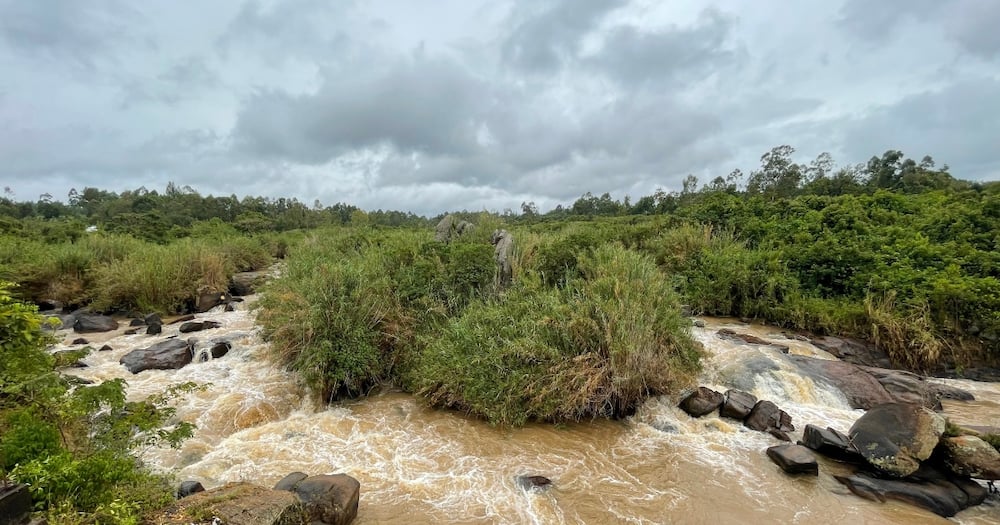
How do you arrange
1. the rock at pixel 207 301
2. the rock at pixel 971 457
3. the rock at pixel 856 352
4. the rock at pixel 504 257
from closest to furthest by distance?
the rock at pixel 971 457 → the rock at pixel 856 352 → the rock at pixel 504 257 → the rock at pixel 207 301

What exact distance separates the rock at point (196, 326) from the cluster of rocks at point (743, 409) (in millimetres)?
11644

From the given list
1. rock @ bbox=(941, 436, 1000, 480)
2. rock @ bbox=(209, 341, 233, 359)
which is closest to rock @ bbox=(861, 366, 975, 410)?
rock @ bbox=(941, 436, 1000, 480)

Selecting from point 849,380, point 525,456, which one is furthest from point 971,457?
point 525,456

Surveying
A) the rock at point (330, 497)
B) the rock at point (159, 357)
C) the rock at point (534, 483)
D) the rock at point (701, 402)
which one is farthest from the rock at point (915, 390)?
the rock at point (159, 357)

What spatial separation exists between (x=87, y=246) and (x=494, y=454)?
18405 millimetres

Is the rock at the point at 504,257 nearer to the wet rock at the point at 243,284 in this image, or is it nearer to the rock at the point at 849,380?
the rock at the point at 849,380

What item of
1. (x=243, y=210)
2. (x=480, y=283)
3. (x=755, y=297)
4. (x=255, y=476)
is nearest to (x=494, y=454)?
(x=255, y=476)

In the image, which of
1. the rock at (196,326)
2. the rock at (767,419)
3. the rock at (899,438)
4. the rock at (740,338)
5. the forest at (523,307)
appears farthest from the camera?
the rock at (196,326)

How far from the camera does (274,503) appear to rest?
12.3 feet

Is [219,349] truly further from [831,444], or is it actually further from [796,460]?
[831,444]

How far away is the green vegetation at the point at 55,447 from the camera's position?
110 inches

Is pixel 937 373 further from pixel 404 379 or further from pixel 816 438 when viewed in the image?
pixel 404 379

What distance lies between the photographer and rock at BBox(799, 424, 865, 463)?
18.4 feet

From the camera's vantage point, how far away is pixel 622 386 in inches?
266
